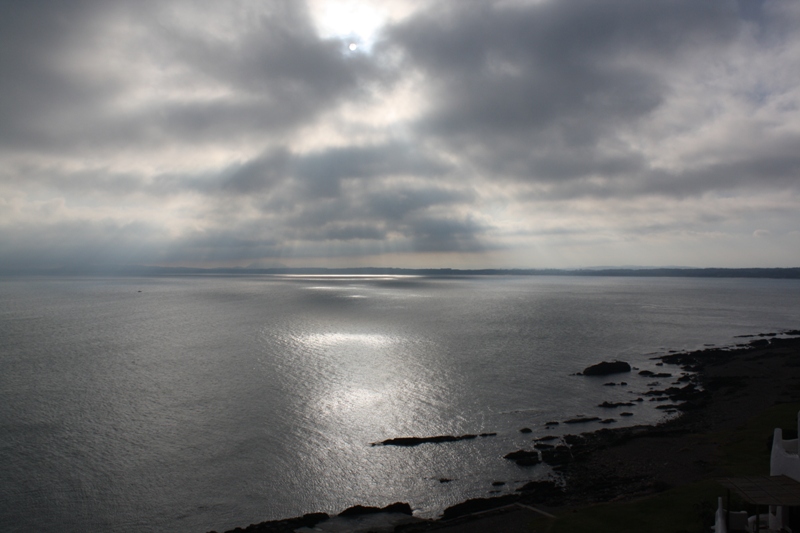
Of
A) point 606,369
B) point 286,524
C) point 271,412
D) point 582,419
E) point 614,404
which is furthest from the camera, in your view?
point 606,369

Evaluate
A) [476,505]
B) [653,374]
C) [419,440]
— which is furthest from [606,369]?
[476,505]

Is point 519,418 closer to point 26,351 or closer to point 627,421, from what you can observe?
point 627,421

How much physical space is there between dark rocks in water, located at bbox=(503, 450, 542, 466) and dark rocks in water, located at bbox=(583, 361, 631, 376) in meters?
27.2

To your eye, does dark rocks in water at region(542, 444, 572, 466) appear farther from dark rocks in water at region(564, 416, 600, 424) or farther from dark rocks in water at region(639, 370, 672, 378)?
dark rocks in water at region(639, 370, 672, 378)

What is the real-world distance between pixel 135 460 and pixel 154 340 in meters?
55.7

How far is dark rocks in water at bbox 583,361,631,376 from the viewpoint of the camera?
56.0 metres

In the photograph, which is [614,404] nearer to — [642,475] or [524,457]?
[642,475]

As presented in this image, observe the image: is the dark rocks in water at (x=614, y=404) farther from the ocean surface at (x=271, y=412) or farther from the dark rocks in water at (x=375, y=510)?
the dark rocks in water at (x=375, y=510)

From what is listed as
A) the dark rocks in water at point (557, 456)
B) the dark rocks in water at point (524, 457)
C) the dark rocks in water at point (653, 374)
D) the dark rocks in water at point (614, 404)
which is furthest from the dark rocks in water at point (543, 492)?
the dark rocks in water at point (653, 374)

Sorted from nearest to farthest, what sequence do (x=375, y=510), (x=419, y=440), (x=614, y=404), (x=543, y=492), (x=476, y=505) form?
(x=476, y=505) → (x=375, y=510) → (x=543, y=492) → (x=419, y=440) → (x=614, y=404)

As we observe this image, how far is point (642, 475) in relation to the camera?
28.1m

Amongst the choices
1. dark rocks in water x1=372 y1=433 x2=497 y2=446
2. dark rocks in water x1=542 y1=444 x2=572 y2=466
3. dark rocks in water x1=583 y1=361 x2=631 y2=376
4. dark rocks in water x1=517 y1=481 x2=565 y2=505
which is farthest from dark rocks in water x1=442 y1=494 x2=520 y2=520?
dark rocks in water x1=583 y1=361 x2=631 y2=376

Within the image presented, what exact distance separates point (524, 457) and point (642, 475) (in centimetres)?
718

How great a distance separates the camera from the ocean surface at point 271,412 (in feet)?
90.1
